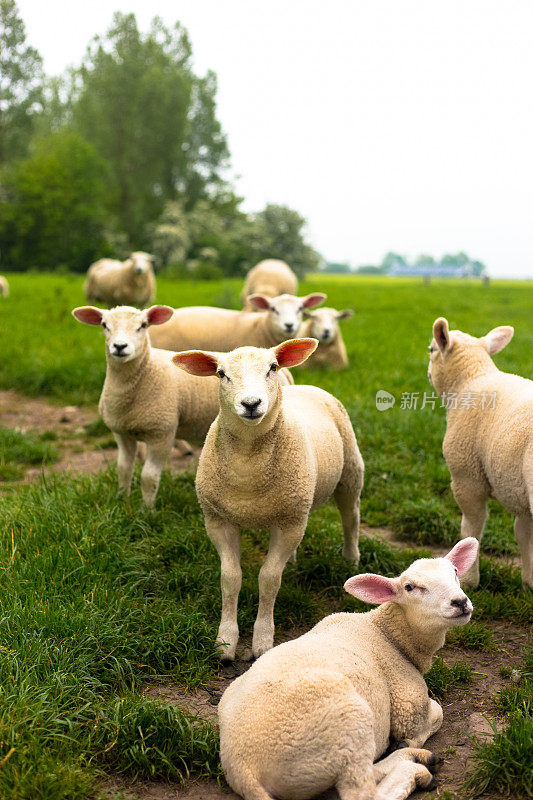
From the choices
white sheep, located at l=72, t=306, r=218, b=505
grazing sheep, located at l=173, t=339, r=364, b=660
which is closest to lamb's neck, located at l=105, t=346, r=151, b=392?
white sheep, located at l=72, t=306, r=218, b=505

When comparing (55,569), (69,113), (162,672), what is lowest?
(162,672)

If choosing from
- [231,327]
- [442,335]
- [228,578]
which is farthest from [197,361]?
[231,327]

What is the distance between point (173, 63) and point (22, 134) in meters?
8.95

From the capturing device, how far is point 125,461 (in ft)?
17.1

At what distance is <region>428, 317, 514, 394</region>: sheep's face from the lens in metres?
4.71

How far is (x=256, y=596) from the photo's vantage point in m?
4.15

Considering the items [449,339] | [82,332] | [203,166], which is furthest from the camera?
[203,166]

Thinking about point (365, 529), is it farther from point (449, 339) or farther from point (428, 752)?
point (428, 752)

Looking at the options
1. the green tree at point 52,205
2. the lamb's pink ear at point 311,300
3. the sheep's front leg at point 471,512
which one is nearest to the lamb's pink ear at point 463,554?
the sheep's front leg at point 471,512

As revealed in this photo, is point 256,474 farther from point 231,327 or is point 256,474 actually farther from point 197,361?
point 231,327

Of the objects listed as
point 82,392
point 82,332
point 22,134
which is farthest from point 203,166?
point 82,392

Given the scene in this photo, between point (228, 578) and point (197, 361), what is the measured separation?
110 cm

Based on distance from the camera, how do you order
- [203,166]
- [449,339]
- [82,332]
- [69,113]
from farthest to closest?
1. [69,113]
2. [203,166]
3. [82,332]
4. [449,339]

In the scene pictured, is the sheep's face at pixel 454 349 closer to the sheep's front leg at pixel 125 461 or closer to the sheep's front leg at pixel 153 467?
the sheep's front leg at pixel 153 467
